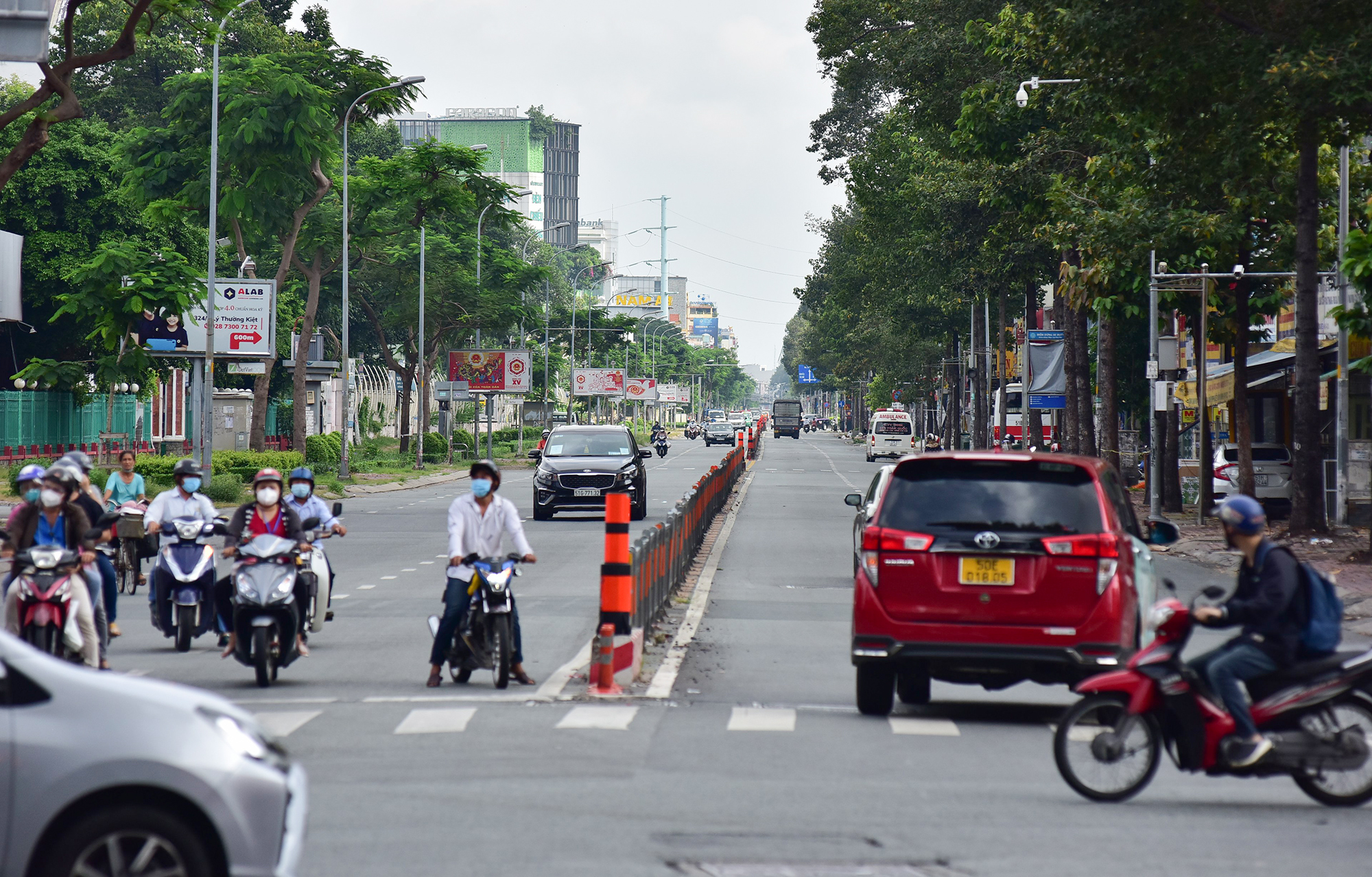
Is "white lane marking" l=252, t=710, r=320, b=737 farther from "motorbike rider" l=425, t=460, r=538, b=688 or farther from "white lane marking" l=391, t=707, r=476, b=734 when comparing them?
"motorbike rider" l=425, t=460, r=538, b=688

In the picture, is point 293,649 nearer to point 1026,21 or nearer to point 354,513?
point 1026,21

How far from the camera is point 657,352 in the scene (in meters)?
182

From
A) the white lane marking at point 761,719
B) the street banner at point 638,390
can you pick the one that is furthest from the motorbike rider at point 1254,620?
the street banner at point 638,390

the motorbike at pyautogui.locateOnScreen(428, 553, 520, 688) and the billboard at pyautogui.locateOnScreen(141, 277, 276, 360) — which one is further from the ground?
the billboard at pyautogui.locateOnScreen(141, 277, 276, 360)

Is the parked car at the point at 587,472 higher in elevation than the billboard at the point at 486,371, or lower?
lower

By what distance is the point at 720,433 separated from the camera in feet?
342

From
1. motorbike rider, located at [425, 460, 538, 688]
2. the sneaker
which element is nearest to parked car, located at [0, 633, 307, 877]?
the sneaker

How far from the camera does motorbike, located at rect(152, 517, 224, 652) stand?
1378cm

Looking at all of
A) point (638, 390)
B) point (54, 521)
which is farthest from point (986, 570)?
point (638, 390)

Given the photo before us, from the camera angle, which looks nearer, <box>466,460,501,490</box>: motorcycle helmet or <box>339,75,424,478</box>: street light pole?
<box>466,460,501,490</box>: motorcycle helmet

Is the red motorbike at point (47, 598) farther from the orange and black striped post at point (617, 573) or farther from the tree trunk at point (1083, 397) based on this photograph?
the tree trunk at point (1083, 397)

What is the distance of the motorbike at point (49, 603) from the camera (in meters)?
10.6

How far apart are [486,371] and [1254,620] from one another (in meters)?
63.9

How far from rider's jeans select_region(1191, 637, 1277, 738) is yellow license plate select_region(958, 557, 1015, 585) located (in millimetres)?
1989
